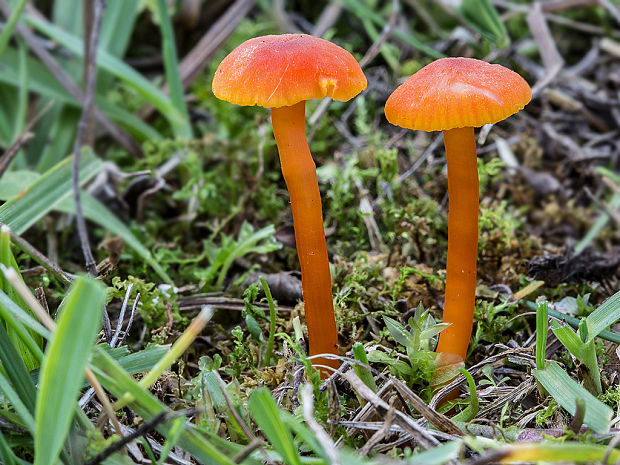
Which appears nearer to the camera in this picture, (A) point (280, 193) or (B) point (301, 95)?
(B) point (301, 95)

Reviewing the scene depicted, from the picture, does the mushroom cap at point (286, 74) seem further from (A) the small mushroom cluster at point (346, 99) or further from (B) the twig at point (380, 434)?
(B) the twig at point (380, 434)

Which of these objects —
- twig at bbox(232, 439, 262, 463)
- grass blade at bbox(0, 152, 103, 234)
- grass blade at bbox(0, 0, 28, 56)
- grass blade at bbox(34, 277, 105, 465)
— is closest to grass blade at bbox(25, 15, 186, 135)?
grass blade at bbox(0, 0, 28, 56)

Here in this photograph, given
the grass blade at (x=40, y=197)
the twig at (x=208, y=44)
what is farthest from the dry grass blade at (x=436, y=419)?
the twig at (x=208, y=44)

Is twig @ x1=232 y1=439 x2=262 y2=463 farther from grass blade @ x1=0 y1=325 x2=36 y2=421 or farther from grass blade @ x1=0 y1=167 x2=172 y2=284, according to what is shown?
grass blade @ x1=0 y1=167 x2=172 y2=284

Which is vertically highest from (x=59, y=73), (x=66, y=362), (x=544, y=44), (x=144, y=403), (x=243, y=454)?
(x=59, y=73)

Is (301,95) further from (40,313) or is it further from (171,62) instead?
(171,62)

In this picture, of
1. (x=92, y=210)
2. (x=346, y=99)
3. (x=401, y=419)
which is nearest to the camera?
(x=401, y=419)

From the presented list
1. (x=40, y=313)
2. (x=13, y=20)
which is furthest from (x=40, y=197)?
(x=40, y=313)
